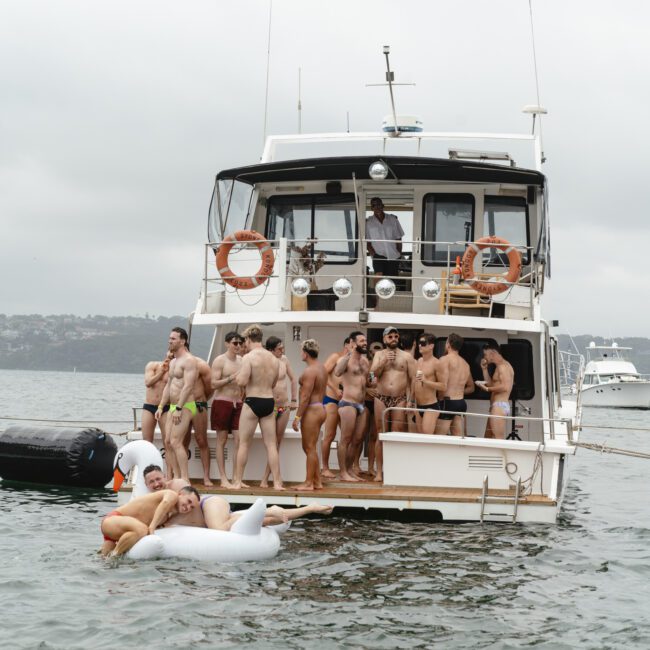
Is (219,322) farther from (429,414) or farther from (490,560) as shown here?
(490,560)

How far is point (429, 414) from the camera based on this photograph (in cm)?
1257

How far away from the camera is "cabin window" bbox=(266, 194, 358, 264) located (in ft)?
51.6

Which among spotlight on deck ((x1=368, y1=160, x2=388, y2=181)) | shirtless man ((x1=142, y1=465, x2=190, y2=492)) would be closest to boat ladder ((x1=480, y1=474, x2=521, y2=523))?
shirtless man ((x1=142, y1=465, x2=190, y2=492))

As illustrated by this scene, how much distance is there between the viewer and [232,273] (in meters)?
14.5

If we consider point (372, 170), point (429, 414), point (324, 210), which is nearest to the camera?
point (429, 414)

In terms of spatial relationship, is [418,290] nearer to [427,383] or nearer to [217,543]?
[427,383]

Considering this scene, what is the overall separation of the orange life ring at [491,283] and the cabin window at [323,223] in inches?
89.3

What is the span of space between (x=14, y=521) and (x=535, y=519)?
6.54 m

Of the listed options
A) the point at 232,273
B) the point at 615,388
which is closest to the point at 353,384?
the point at 232,273

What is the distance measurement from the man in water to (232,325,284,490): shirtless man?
130 cm

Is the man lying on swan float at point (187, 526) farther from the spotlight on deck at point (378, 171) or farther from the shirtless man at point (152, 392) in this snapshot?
the spotlight on deck at point (378, 171)

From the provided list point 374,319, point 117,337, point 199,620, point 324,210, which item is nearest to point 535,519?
point 374,319

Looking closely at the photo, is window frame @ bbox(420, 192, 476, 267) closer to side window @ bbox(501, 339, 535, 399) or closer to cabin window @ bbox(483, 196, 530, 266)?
cabin window @ bbox(483, 196, 530, 266)

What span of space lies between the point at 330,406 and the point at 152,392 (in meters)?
2.20
